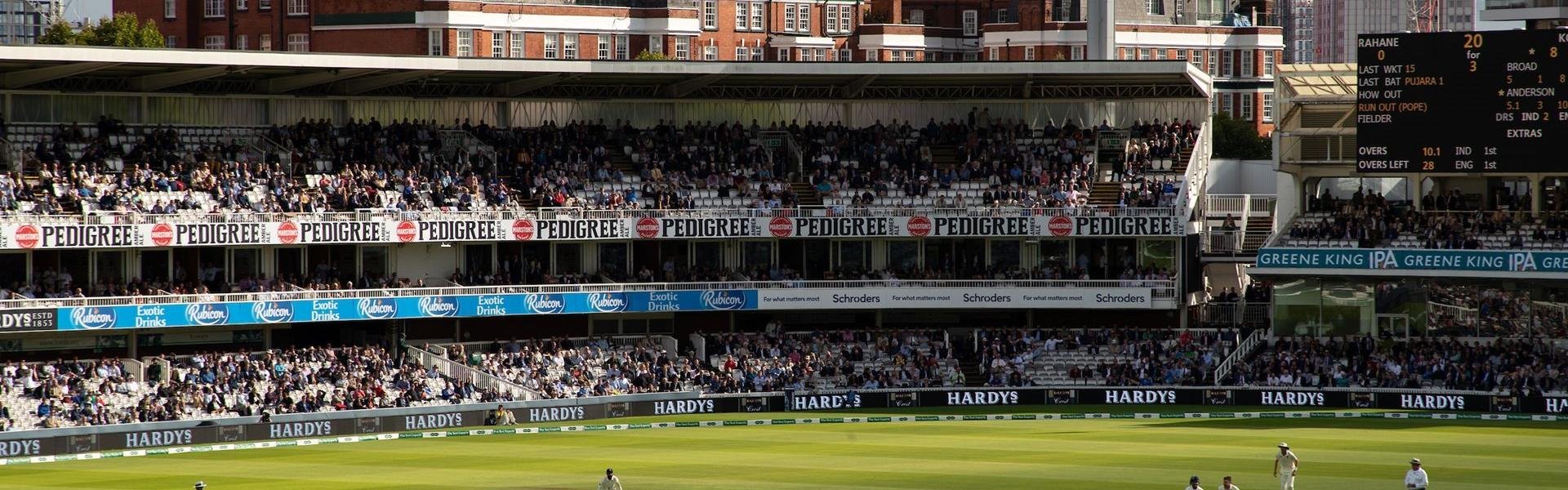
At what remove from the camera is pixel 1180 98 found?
61312 millimetres

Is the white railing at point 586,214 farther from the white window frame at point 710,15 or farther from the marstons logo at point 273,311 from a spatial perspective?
the white window frame at point 710,15

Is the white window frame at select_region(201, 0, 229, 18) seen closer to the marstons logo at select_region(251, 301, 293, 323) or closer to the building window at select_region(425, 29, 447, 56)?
the building window at select_region(425, 29, 447, 56)

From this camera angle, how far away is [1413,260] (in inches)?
2046

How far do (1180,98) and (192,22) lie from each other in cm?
3951

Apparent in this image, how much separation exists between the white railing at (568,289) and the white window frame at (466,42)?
1030 inches

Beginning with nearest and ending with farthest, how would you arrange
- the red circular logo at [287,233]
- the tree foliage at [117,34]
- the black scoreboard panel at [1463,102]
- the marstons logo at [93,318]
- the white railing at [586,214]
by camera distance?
the marstons logo at [93,318] < the white railing at [586,214] < the black scoreboard panel at [1463,102] < the red circular logo at [287,233] < the tree foliage at [117,34]

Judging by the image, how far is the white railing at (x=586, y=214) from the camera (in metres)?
47.8

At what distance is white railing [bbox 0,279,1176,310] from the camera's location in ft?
152

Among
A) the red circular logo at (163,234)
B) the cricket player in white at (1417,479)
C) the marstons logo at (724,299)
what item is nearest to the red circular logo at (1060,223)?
the marstons logo at (724,299)

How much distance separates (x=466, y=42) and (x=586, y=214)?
26.7 meters

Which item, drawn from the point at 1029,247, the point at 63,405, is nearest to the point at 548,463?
the point at 63,405

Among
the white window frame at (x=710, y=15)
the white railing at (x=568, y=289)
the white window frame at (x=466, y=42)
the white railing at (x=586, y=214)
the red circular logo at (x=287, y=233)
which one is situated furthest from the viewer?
the white window frame at (x=710, y=15)

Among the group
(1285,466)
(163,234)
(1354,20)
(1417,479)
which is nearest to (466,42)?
(163,234)

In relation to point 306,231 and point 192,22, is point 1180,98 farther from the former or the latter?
point 192,22
